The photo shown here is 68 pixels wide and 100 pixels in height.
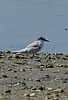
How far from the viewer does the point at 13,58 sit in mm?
9672

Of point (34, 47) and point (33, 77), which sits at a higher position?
point (33, 77)

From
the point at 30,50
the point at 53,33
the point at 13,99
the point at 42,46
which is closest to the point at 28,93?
the point at 13,99

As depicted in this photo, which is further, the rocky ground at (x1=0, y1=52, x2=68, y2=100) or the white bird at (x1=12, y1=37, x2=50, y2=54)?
the white bird at (x1=12, y1=37, x2=50, y2=54)

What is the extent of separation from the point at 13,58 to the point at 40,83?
2779mm

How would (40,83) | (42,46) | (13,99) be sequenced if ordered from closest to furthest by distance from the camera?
(13,99), (40,83), (42,46)

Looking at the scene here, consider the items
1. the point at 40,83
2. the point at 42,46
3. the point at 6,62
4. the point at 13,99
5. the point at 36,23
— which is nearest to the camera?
the point at 13,99

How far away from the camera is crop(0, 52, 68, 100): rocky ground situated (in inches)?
241

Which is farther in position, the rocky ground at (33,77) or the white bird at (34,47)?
the white bird at (34,47)

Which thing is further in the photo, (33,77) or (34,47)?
(34,47)

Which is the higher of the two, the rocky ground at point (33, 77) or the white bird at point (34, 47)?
the rocky ground at point (33, 77)

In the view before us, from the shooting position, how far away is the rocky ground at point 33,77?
6.11m

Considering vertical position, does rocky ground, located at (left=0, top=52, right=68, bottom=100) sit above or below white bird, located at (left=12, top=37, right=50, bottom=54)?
above

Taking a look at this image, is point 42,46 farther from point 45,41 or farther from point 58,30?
point 58,30

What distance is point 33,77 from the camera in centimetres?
749
